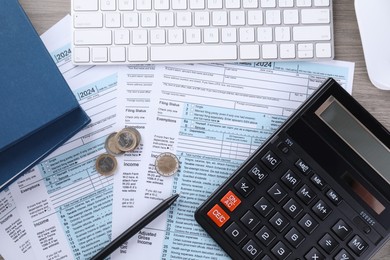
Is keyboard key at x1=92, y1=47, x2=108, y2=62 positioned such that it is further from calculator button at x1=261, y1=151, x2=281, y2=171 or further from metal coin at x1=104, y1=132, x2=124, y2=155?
calculator button at x1=261, y1=151, x2=281, y2=171

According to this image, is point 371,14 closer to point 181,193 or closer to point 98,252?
point 181,193

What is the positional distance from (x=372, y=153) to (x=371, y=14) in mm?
174

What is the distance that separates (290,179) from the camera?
593mm

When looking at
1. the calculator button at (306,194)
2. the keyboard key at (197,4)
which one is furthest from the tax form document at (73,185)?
the calculator button at (306,194)

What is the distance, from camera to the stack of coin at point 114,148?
632 mm

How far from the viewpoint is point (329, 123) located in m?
0.59

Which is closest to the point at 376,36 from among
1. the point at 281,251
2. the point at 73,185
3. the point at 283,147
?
the point at 283,147

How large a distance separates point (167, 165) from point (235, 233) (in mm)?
122

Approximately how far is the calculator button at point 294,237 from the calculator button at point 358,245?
0.06 meters

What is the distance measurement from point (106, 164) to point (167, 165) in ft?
0.26

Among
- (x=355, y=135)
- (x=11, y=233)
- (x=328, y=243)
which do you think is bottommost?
(x=11, y=233)

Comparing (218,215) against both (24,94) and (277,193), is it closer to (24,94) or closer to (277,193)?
(277,193)

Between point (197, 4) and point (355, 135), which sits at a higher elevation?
point (197, 4)

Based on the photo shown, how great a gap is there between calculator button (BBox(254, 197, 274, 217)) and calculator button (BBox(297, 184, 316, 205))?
0.04 m
